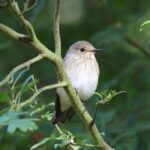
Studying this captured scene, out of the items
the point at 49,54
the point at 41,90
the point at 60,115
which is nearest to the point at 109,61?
the point at 60,115

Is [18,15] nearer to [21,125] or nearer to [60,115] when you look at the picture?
[21,125]

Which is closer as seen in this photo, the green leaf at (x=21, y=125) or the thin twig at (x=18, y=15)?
the green leaf at (x=21, y=125)

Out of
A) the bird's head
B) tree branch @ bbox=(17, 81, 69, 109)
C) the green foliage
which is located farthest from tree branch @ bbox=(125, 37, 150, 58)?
the green foliage

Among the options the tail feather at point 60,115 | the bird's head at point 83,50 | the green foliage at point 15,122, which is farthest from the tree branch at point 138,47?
the green foliage at point 15,122

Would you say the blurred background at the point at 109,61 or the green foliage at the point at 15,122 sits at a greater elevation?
the green foliage at the point at 15,122

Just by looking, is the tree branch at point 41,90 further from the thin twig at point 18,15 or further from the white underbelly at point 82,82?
the white underbelly at point 82,82

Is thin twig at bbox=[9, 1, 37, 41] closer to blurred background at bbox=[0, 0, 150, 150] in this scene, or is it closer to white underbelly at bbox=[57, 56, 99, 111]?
white underbelly at bbox=[57, 56, 99, 111]
